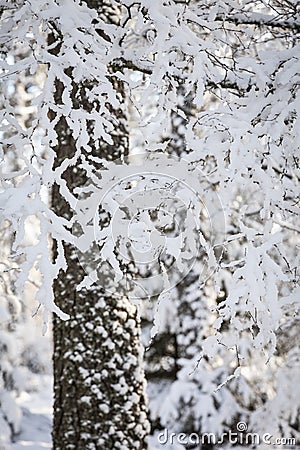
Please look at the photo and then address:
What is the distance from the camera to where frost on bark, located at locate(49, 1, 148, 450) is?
340 centimetres

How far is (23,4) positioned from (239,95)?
1117mm

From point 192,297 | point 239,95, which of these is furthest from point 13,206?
point 192,297

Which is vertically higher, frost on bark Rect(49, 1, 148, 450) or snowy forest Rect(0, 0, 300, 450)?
snowy forest Rect(0, 0, 300, 450)

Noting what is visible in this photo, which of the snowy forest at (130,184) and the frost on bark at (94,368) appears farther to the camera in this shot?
the frost on bark at (94,368)

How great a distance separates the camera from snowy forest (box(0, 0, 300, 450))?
216 centimetres

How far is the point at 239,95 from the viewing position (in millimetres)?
2910

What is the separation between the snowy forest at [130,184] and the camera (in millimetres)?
2160

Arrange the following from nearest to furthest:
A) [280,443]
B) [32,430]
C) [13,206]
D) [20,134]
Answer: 1. [13,206]
2. [20,134]
3. [280,443]
4. [32,430]

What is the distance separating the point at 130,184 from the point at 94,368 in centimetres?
112

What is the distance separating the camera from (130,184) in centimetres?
307

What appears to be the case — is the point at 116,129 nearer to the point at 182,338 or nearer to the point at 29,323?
the point at 182,338

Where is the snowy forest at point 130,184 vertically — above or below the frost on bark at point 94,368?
above

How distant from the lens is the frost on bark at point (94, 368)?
3.40 m

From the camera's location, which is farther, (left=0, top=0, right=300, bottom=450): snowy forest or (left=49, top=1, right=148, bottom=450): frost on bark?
(left=49, top=1, right=148, bottom=450): frost on bark
